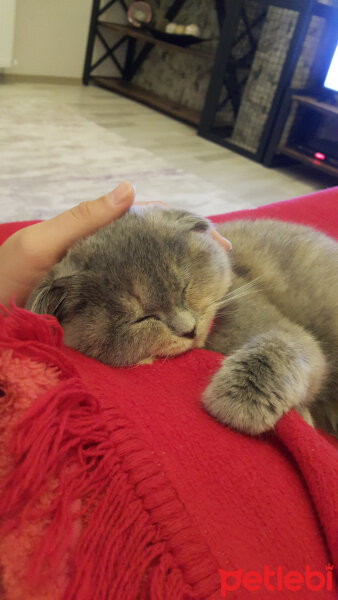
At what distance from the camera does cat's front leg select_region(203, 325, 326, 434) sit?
2.57 ft

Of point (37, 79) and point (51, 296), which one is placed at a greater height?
point (51, 296)

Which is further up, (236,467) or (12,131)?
(236,467)

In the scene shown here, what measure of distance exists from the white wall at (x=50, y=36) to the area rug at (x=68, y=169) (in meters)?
0.90

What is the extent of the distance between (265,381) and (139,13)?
558 centimetres

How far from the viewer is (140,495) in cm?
62

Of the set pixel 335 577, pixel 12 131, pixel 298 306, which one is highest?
pixel 298 306

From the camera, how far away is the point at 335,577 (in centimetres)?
65

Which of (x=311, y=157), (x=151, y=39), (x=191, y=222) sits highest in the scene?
(x=151, y=39)

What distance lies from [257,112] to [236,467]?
164 inches

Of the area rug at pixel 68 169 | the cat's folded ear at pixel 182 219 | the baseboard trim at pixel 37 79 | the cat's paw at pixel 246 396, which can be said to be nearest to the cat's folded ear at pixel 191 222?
the cat's folded ear at pixel 182 219

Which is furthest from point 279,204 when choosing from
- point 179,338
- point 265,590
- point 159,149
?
point 159,149

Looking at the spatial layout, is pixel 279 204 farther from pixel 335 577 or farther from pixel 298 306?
pixel 335 577

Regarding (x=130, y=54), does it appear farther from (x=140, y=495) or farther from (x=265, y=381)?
(x=140, y=495)

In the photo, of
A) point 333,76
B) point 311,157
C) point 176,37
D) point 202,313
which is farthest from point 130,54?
point 202,313
